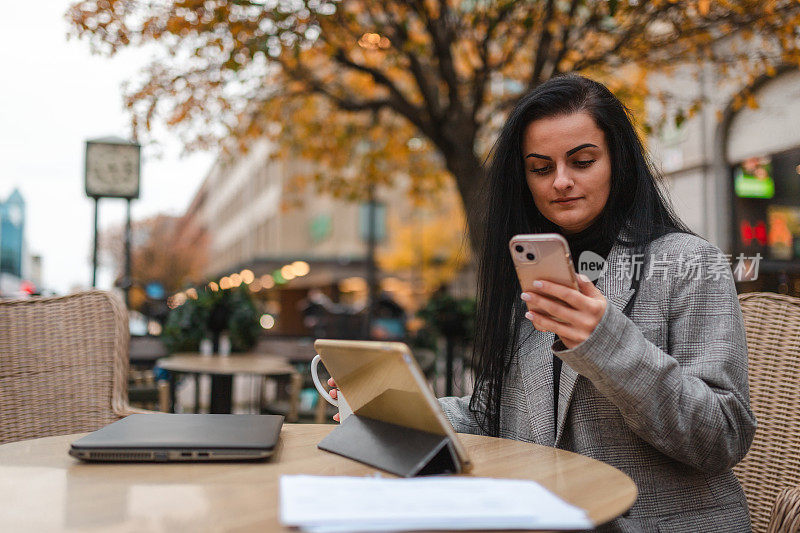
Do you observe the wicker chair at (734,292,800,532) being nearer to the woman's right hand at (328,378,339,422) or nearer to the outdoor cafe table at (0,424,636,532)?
the outdoor cafe table at (0,424,636,532)

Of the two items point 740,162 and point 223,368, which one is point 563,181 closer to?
point 223,368

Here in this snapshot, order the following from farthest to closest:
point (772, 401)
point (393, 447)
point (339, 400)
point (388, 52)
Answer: point (388, 52) → point (772, 401) → point (339, 400) → point (393, 447)

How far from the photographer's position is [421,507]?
0.90 metres

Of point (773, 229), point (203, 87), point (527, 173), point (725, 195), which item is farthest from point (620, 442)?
point (725, 195)

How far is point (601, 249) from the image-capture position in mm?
1795

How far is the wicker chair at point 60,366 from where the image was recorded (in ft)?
7.55

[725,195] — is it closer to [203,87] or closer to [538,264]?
[203,87]

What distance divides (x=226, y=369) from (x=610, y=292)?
338 centimetres

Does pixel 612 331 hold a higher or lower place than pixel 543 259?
lower

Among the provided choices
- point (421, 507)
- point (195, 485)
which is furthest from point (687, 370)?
point (195, 485)

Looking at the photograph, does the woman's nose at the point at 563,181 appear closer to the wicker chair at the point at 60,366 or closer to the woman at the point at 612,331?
the woman at the point at 612,331

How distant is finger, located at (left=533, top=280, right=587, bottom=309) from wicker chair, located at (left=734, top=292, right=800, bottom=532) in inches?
42.9

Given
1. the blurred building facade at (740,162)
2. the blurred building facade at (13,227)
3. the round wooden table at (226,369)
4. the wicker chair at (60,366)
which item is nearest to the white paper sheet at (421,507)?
the wicker chair at (60,366)

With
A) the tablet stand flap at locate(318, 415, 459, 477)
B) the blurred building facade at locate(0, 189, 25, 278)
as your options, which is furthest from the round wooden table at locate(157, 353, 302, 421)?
the blurred building facade at locate(0, 189, 25, 278)
